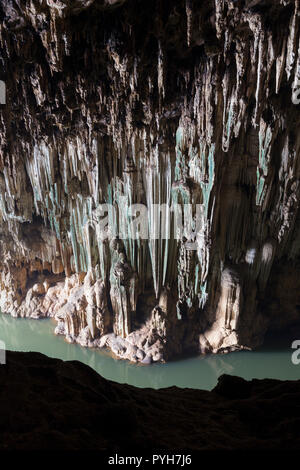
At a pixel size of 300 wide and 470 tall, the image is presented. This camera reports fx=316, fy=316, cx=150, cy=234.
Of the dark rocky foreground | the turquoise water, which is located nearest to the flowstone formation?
the turquoise water

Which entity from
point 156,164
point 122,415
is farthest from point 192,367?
point 122,415

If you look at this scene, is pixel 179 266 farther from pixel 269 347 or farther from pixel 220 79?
pixel 220 79

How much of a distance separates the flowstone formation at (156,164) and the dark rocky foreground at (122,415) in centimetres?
449

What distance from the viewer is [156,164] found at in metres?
6.81

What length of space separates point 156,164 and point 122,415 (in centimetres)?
573

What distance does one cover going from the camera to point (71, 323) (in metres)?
8.77

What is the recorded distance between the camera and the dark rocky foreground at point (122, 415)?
57.2 inches

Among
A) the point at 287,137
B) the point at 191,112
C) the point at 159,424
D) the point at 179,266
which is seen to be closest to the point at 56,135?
the point at 191,112

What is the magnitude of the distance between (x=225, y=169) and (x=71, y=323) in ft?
19.0

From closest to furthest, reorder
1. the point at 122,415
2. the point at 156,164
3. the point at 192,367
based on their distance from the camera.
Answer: the point at 122,415 → the point at 156,164 → the point at 192,367

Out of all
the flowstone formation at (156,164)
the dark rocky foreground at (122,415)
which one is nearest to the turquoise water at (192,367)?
the flowstone formation at (156,164)

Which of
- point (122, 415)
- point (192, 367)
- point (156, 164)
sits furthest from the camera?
point (192, 367)

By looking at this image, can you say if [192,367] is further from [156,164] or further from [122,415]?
[122,415]

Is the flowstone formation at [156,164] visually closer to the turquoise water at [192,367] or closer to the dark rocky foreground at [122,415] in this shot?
the turquoise water at [192,367]
